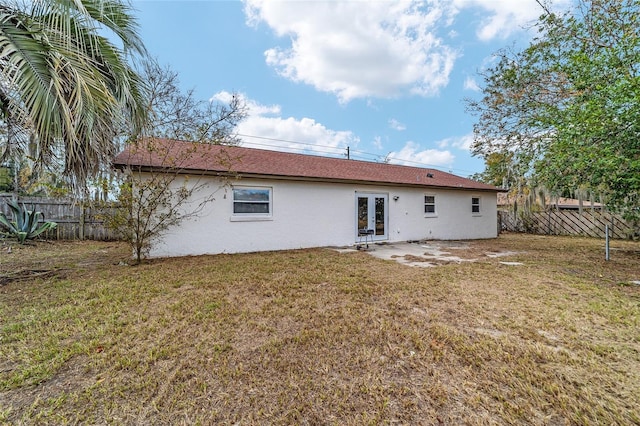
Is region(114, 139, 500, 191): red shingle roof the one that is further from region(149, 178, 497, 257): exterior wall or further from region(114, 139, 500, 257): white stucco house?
region(149, 178, 497, 257): exterior wall

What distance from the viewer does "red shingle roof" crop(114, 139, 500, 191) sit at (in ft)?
24.9

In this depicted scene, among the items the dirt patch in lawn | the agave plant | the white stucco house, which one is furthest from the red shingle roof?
the agave plant

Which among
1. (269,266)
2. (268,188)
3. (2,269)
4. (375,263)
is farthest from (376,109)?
(2,269)

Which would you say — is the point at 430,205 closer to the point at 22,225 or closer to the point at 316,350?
the point at 316,350

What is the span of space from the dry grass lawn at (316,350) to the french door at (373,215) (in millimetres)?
5460

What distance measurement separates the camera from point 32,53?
3.95m

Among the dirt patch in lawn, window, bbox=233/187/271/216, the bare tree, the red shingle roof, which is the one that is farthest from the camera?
window, bbox=233/187/271/216

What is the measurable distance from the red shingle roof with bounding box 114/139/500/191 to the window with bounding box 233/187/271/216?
2.07 feet

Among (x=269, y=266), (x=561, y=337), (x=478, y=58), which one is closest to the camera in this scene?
(x=561, y=337)

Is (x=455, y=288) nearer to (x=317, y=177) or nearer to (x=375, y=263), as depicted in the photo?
(x=375, y=263)

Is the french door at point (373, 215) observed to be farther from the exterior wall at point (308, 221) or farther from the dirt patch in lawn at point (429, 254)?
the dirt patch in lawn at point (429, 254)

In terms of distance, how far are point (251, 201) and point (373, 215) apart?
5.12 meters

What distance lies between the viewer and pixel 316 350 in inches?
114

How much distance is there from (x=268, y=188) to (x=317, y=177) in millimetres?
1813
